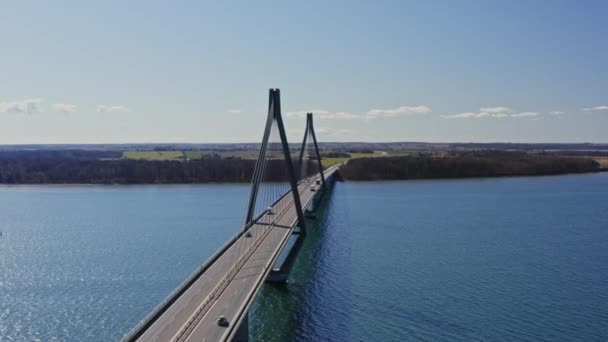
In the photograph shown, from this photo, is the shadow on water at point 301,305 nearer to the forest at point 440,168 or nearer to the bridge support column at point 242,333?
the bridge support column at point 242,333

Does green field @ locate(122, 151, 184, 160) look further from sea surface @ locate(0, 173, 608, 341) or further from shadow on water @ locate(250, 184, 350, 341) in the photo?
shadow on water @ locate(250, 184, 350, 341)

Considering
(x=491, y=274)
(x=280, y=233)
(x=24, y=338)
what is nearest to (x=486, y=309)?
(x=491, y=274)

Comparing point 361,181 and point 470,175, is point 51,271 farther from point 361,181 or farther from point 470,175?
point 470,175

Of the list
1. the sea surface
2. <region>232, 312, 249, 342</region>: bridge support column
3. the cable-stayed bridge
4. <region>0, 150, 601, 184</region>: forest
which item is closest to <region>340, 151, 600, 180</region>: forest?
<region>0, 150, 601, 184</region>: forest

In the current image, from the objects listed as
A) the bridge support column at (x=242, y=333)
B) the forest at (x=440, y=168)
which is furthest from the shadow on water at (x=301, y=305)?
the forest at (x=440, y=168)

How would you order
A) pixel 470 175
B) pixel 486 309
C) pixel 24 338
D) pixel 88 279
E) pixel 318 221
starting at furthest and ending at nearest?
1. pixel 470 175
2. pixel 318 221
3. pixel 88 279
4. pixel 486 309
5. pixel 24 338

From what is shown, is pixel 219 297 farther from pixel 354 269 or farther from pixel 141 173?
pixel 141 173
